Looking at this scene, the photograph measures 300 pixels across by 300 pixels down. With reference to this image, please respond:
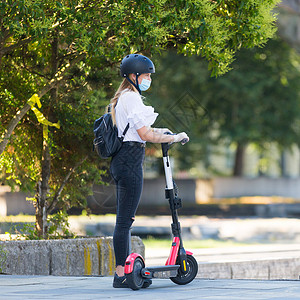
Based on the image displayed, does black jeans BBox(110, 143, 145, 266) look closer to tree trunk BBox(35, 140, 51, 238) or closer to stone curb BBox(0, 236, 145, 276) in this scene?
stone curb BBox(0, 236, 145, 276)

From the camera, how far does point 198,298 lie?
214 inches

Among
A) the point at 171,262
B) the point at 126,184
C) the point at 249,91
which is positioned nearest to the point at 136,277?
the point at 171,262

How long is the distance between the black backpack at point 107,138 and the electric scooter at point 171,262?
37 cm

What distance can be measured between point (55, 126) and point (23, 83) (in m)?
0.65

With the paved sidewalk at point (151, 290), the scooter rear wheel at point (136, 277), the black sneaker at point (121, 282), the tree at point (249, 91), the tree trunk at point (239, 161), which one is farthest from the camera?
the tree trunk at point (239, 161)

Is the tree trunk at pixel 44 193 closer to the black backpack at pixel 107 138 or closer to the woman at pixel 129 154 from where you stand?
the black backpack at pixel 107 138

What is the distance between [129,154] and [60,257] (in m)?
2.57

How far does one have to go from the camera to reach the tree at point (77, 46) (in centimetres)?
731

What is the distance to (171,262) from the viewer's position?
629 cm

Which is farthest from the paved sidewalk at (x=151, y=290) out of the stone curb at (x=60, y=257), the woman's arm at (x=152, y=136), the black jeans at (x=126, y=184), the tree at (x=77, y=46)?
the tree at (x=77, y=46)

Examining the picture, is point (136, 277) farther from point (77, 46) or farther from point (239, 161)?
point (239, 161)

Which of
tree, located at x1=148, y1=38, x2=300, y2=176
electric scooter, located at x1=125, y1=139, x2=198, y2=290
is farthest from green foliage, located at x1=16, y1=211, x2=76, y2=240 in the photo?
tree, located at x1=148, y1=38, x2=300, y2=176

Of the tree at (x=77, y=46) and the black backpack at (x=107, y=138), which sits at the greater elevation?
the tree at (x=77, y=46)

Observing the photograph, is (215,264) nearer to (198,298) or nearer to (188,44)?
(188,44)
